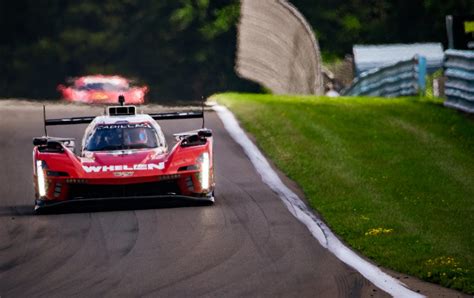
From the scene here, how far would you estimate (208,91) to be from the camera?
69.4 metres

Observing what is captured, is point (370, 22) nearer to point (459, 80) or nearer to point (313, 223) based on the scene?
point (459, 80)

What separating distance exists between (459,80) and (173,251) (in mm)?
13828

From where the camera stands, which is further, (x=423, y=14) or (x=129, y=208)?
(x=423, y=14)

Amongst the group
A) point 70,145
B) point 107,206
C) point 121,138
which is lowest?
point 107,206

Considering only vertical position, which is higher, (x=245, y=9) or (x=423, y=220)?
(x=245, y=9)

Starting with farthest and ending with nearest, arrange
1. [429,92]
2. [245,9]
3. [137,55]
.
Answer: [137,55] < [245,9] < [429,92]

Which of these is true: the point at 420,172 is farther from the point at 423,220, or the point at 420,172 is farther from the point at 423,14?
the point at 423,14

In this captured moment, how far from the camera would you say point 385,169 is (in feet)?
64.6

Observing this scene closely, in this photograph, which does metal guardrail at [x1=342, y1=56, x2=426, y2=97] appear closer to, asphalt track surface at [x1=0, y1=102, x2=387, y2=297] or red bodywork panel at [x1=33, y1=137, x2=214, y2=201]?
asphalt track surface at [x1=0, y1=102, x2=387, y2=297]

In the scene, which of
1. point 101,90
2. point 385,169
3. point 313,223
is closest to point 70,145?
point 313,223

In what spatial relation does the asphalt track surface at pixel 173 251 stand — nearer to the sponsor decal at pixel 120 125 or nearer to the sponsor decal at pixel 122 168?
the sponsor decal at pixel 122 168

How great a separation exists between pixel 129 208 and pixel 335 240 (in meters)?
3.29

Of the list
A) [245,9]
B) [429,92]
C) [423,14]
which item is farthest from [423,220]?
[423,14]

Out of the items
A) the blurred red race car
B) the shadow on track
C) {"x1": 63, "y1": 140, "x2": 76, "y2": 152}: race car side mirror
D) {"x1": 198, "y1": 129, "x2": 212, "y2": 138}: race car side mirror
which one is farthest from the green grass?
the blurred red race car
